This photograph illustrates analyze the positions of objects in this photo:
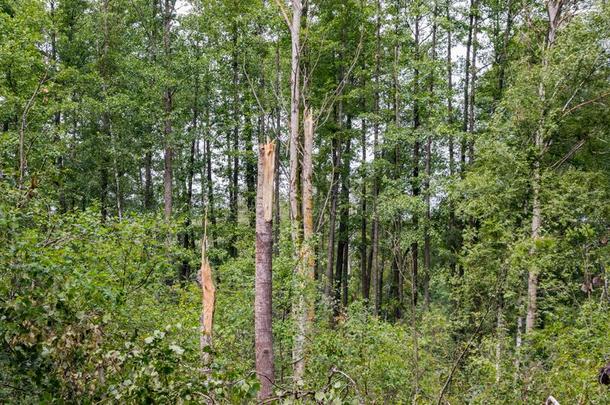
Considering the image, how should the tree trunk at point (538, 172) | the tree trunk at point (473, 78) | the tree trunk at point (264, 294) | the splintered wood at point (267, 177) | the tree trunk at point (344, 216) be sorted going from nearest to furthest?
the tree trunk at point (264, 294), the splintered wood at point (267, 177), the tree trunk at point (538, 172), the tree trunk at point (473, 78), the tree trunk at point (344, 216)

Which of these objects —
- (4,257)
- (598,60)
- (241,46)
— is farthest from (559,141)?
(4,257)

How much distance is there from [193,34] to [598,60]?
46.9 feet

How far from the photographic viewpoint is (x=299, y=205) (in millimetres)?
10398

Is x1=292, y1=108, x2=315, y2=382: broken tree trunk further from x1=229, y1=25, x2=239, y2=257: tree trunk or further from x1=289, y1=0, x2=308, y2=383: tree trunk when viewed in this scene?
x1=229, y1=25, x2=239, y2=257: tree trunk

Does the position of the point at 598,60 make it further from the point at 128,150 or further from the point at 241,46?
the point at 128,150

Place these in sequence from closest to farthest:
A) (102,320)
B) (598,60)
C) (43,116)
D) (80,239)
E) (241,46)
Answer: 1. (102,320)
2. (80,239)
3. (598,60)
4. (43,116)
5. (241,46)

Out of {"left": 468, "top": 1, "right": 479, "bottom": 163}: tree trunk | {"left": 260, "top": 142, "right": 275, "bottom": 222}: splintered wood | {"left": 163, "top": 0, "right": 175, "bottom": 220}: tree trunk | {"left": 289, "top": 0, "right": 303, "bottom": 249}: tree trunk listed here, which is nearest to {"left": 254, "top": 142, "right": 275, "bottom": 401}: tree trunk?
{"left": 260, "top": 142, "right": 275, "bottom": 222}: splintered wood

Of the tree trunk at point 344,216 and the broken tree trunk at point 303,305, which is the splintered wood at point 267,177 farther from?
the tree trunk at point 344,216

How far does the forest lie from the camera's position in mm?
4035

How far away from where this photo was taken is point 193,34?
19.5 meters

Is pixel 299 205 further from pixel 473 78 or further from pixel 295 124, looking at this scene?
pixel 473 78

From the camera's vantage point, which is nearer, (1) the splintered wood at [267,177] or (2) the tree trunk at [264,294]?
(2) the tree trunk at [264,294]

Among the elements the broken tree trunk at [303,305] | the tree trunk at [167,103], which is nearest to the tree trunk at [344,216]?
the tree trunk at [167,103]

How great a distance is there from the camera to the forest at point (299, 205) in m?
4.04
